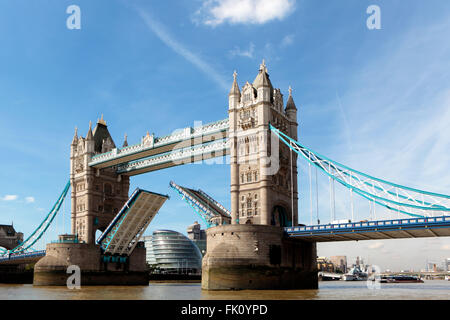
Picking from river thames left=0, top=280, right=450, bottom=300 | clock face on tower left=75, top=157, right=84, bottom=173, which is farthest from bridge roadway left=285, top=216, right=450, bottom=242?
clock face on tower left=75, top=157, right=84, bottom=173

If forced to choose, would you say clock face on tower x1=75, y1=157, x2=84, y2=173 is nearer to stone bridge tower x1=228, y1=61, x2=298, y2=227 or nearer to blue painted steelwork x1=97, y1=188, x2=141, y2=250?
blue painted steelwork x1=97, y1=188, x2=141, y2=250

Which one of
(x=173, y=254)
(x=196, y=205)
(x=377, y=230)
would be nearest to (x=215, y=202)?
(x=196, y=205)

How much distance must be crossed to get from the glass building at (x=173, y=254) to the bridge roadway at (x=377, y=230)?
68.9 m

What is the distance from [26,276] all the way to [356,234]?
62.2 metres

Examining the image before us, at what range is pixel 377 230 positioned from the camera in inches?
1820

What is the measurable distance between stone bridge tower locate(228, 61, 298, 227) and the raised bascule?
0.36ft

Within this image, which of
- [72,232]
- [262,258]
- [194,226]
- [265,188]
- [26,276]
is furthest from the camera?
[194,226]

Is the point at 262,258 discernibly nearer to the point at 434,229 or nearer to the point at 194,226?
the point at 434,229

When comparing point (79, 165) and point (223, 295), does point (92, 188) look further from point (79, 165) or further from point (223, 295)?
point (223, 295)

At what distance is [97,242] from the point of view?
2648 inches

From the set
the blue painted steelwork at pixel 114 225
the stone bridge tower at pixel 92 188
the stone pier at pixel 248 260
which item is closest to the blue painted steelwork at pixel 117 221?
the blue painted steelwork at pixel 114 225

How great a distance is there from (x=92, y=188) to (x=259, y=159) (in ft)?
98.5
